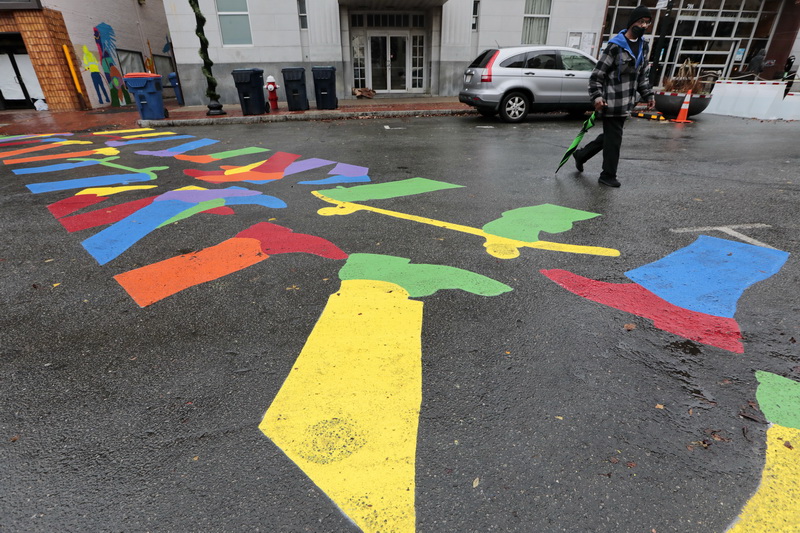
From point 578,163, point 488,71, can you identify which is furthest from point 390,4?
point 578,163

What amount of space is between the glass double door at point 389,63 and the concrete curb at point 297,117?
5.90 m

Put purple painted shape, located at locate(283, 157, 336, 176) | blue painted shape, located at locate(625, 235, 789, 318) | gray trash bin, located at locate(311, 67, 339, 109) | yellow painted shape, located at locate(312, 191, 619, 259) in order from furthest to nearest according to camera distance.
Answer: gray trash bin, located at locate(311, 67, 339, 109) → purple painted shape, located at locate(283, 157, 336, 176) → yellow painted shape, located at locate(312, 191, 619, 259) → blue painted shape, located at locate(625, 235, 789, 318)

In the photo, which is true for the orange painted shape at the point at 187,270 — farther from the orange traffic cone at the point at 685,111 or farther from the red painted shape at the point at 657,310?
the orange traffic cone at the point at 685,111

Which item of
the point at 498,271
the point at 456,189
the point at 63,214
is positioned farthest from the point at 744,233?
the point at 63,214

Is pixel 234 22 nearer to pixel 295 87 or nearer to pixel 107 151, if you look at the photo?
pixel 295 87

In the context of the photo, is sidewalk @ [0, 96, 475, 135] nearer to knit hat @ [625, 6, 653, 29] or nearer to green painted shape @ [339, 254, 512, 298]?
knit hat @ [625, 6, 653, 29]

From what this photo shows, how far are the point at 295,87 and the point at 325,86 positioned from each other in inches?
40.1

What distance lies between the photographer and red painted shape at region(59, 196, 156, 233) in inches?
183

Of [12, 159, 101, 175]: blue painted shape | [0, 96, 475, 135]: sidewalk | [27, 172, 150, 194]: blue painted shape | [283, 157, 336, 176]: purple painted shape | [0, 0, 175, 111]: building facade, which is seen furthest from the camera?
[0, 0, 175, 111]: building facade

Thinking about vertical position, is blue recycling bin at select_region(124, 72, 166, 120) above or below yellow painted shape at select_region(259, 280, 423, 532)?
above

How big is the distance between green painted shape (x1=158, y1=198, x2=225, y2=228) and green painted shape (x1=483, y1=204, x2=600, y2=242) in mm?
3301

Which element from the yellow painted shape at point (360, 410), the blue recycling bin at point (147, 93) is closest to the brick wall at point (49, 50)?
the blue recycling bin at point (147, 93)

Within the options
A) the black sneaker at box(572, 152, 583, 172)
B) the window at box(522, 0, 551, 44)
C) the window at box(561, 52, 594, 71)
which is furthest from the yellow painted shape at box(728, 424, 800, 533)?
the window at box(522, 0, 551, 44)

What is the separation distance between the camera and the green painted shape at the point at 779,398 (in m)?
2.00
